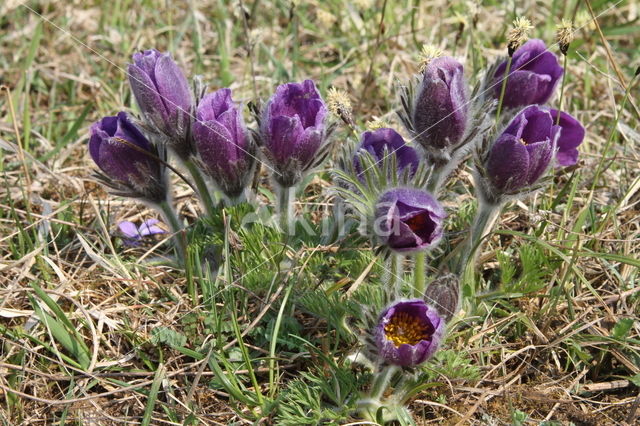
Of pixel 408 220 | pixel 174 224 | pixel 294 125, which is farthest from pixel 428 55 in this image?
pixel 174 224

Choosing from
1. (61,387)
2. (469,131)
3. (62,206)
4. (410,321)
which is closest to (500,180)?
(469,131)

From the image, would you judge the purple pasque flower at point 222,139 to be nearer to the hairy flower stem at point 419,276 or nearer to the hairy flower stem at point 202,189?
the hairy flower stem at point 202,189

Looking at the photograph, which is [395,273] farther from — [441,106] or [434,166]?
[441,106]

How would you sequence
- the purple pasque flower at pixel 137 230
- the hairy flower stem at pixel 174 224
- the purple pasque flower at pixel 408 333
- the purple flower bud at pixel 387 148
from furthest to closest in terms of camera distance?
the purple pasque flower at pixel 137 230, the hairy flower stem at pixel 174 224, the purple flower bud at pixel 387 148, the purple pasque flower at pixel 408 333

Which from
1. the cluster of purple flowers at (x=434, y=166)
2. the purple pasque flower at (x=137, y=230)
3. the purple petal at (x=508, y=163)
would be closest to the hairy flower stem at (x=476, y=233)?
the cluster of purple flowers at (x=434, y=166)

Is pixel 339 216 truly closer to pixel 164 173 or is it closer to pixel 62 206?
pixel 164 173

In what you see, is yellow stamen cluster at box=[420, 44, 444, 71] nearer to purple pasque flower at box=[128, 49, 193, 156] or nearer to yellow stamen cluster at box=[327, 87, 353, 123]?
yellow stamen cluster at box=[327, 87, 353, 123]

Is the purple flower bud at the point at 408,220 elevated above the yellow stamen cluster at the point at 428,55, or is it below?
below
